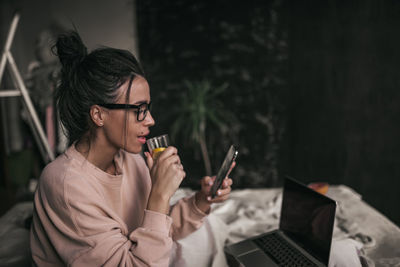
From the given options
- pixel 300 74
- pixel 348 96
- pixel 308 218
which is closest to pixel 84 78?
pixel 308 218

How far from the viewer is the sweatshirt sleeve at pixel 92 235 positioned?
0.81 metres

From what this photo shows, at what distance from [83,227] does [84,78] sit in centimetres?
49

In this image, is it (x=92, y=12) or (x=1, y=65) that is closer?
(x=1, y=65)

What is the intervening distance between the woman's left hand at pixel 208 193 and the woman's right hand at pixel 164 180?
0.25 m

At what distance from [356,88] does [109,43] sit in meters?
2.67

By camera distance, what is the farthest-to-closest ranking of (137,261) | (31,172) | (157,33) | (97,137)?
(157,33) < (31,172) < (97,137) < (137,261)

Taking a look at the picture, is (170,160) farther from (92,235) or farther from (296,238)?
(296,238)

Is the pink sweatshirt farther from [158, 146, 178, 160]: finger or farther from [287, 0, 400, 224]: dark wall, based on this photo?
[287, 0, 400, 224]: dark wall

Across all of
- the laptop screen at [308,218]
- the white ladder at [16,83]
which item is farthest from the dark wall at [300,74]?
the laptop screen at [308,218]

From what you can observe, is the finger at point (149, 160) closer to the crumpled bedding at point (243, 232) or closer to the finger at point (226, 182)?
the finger at point (226, 182)

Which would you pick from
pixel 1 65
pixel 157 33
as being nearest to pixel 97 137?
pixel 1 65

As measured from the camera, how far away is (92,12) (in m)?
2.93

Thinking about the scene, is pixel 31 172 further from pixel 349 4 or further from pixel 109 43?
pixel 349 4

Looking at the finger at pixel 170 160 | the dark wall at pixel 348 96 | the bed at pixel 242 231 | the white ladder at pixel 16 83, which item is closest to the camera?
the finger at pixel 170 160
